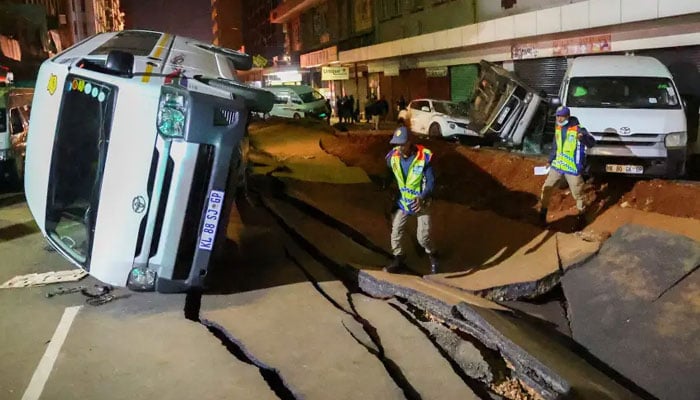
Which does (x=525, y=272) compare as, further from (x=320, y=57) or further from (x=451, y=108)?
(x=320, y=57)

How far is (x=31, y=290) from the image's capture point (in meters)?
6.59

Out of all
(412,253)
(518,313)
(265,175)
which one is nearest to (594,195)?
(412,253)

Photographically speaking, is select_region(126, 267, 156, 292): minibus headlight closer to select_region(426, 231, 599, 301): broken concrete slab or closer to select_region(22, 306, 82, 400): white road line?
select_region(22, 306, 82, 400): white road line

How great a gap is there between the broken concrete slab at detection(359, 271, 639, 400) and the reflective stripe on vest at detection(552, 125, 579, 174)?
11.7ft

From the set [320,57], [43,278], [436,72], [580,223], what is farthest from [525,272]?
[320,57]

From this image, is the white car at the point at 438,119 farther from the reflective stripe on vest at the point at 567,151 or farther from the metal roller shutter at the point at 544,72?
the reflective stripe on vest at the point at 567,151

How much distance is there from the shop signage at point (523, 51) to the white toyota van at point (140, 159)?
58.3ft

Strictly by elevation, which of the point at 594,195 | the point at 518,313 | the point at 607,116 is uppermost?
the point at 607,116

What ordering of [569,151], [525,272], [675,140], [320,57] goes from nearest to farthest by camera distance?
[525,272] → [569,151] → [675,140] → [320,57]

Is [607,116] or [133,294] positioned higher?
[607,116]

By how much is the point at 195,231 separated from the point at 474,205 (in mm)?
7755

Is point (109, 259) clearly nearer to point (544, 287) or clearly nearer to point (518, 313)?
point (518, 313)

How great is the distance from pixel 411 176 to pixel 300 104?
77.7 ft

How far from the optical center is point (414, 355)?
4.84 meters
